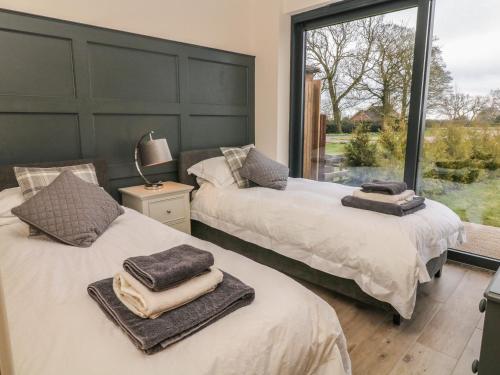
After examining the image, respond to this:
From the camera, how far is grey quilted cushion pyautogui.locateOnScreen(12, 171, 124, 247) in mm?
1834

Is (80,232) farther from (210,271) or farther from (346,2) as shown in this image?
(346,2)

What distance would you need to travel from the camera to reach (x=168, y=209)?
113 inches

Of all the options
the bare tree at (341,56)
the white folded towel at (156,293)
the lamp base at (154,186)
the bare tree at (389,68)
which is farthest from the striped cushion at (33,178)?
the bare tree at (389,68)

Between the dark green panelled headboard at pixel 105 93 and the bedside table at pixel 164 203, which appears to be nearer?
the dark green panelled headboard at pixel 105 93

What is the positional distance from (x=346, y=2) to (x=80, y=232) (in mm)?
3255

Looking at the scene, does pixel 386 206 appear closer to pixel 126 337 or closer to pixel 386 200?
pixel 386 200

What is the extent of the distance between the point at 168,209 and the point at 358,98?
2282mm

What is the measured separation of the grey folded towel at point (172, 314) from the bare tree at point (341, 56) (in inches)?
116

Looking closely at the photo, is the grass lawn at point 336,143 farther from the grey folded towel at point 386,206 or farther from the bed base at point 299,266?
the bed base at point 299,266

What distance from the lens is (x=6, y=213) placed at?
6.84 feet

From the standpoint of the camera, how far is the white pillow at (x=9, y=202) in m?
2.07

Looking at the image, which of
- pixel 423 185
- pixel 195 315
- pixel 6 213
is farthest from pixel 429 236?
pixel 6 213

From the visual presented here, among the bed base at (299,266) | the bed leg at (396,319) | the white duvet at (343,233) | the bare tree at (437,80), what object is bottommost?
the bed leg at (396,319)

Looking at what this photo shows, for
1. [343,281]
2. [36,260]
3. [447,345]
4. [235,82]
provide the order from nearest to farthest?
[36,260]
[447,345]
[343,281]
[235,82]
